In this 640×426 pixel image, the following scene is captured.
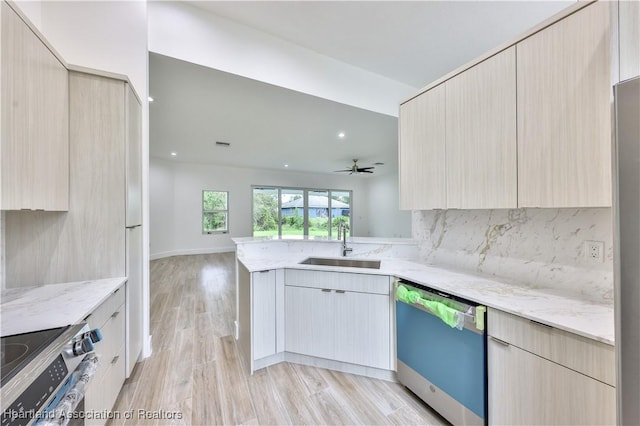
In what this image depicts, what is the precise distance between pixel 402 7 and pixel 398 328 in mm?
2841

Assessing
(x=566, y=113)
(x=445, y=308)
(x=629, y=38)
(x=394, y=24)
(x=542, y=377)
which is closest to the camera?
(x=629, y=38)

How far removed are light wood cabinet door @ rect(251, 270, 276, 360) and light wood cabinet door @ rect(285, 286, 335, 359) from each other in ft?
0.42

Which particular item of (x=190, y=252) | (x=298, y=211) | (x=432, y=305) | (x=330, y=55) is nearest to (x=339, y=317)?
(x=432, y=305)

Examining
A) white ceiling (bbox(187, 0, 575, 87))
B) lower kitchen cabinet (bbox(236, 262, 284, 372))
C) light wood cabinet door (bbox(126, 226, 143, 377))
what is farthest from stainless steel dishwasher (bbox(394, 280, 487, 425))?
white ceiling (bbox(187, 0, 575, 87))

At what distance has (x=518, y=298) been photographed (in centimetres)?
138

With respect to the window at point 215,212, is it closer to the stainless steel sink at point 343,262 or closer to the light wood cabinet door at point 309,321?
the stainless steel sink at point 343,262

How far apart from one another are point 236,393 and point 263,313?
58cm

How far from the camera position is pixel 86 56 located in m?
2.03

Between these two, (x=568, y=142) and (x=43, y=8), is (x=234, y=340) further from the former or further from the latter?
(x=43, y=8)

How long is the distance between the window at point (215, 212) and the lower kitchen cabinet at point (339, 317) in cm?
656

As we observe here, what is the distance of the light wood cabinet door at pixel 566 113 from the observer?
3.83ft

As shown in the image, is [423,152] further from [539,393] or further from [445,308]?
[539,393]

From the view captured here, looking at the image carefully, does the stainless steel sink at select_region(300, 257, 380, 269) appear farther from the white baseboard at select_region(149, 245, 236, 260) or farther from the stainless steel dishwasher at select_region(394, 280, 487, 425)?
the white baseboard at select_region(149, 245, 236, 260)

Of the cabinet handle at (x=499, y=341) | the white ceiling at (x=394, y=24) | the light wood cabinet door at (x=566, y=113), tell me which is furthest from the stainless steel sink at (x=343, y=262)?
the white ceiling at (x=394, y=24)
